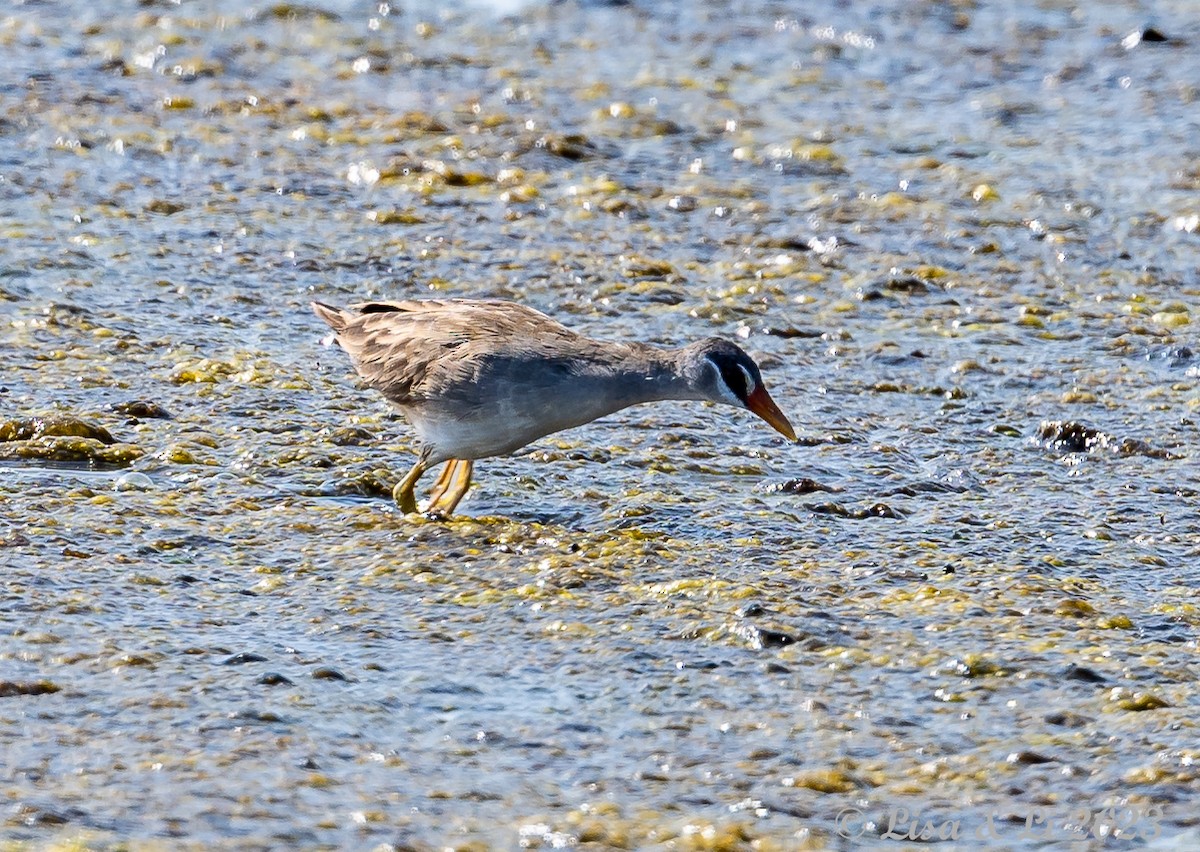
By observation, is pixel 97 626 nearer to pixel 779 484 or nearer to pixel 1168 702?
pixel 779 484

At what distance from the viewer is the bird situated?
259 inches

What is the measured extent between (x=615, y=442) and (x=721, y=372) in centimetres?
97

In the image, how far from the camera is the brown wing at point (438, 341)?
21.9 feet

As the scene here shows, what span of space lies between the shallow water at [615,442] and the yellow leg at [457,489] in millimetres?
85

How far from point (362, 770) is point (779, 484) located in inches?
103

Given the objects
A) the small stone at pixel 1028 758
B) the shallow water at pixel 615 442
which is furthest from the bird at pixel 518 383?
the small stone at pixel 1028 758

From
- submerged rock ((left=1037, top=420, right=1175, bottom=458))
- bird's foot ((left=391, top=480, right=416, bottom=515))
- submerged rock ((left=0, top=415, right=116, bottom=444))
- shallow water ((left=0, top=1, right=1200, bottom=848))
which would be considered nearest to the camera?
shallow water ((left=0, top=1, right=1200, bottom=848))

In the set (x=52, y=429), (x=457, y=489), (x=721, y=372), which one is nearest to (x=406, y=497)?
(x=457, y=489)

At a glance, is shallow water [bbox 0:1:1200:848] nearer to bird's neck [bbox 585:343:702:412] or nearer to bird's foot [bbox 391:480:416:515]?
bird's foot [bbox 391:480:416:515]

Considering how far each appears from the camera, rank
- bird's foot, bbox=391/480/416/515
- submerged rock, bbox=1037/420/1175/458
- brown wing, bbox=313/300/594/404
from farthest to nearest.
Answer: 1. submerged rock, bbox=1037/420/1175/458
2. bird's foot, bbox=391/480/416/515
3. brown wing, bbox=313/300/594/404

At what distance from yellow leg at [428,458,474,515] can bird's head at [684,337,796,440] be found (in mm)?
877

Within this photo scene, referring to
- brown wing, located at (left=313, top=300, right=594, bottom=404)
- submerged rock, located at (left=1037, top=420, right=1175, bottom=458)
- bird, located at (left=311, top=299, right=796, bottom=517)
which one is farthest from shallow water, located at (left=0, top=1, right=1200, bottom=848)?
brown wing, located at (left=313, top=300, right=594, bottom=404)

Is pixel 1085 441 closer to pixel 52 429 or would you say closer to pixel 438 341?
pixel 438 341

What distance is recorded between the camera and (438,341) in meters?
6.86
